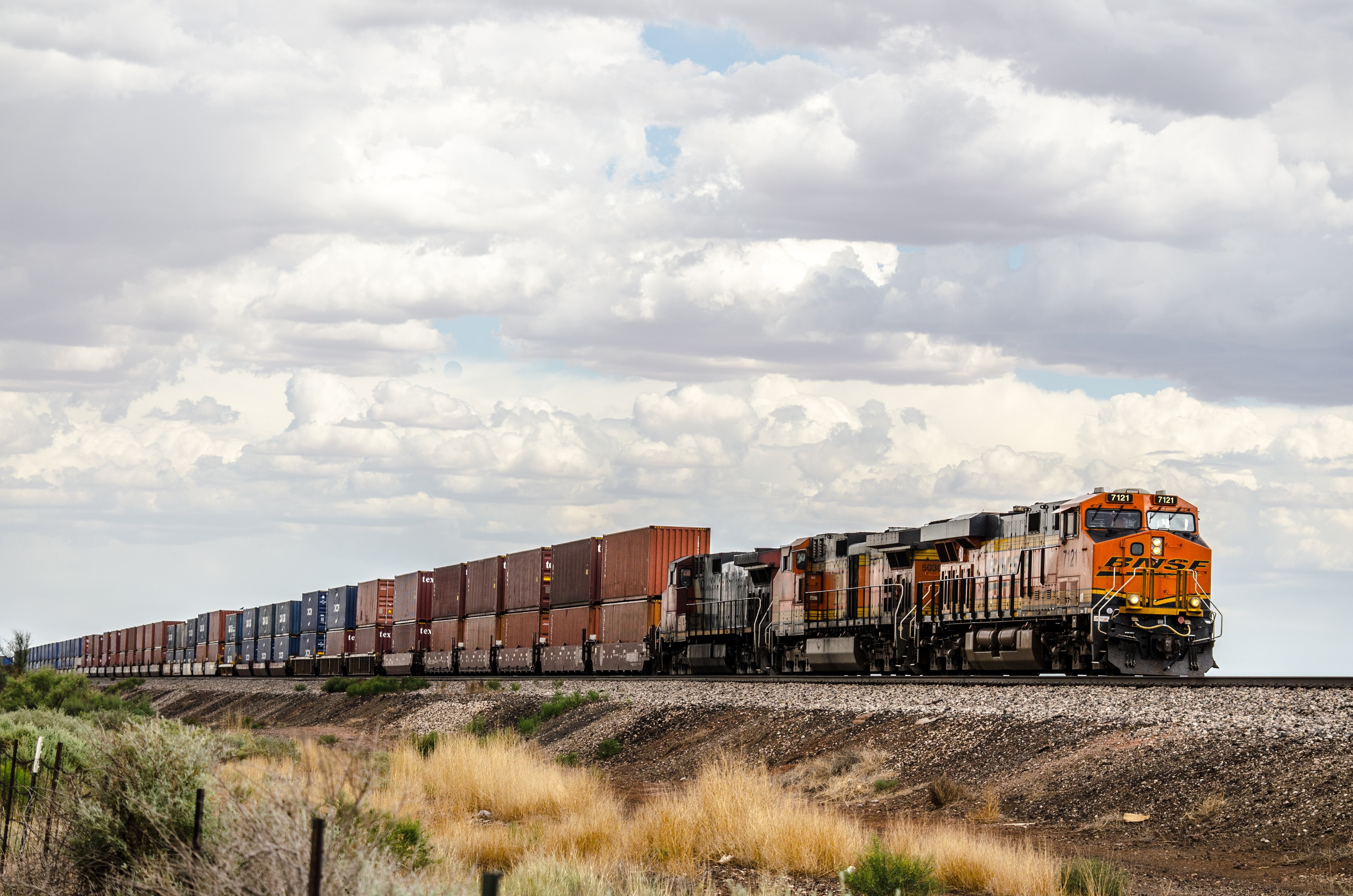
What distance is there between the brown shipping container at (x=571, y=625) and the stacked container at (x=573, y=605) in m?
0.01

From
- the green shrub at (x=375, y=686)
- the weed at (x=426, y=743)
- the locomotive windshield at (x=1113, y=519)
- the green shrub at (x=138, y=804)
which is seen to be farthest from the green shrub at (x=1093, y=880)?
the green shrub at (x=375, y=686)

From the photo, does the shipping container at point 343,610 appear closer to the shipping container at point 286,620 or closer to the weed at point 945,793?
the shipping container at point 286,620

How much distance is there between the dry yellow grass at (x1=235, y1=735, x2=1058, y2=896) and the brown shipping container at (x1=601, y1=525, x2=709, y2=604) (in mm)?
20351

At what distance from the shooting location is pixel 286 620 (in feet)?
210

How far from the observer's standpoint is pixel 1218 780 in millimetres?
13422

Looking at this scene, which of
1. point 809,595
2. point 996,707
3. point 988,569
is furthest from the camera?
point 809,595

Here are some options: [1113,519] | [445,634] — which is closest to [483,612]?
[445,634]

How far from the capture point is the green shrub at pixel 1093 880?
9664 millimetres

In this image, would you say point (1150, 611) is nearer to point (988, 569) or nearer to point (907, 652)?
point (988, 569)

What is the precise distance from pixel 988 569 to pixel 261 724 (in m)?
24.8

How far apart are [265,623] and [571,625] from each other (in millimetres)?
30060

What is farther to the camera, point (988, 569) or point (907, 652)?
point (907, 652)

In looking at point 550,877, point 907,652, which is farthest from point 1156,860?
point 907,652

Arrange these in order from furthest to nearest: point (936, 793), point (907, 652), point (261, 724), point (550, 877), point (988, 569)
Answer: point (261, 724) → point (907, 652) → point (988, 569) → point (936, 793) → point (550, 877)
